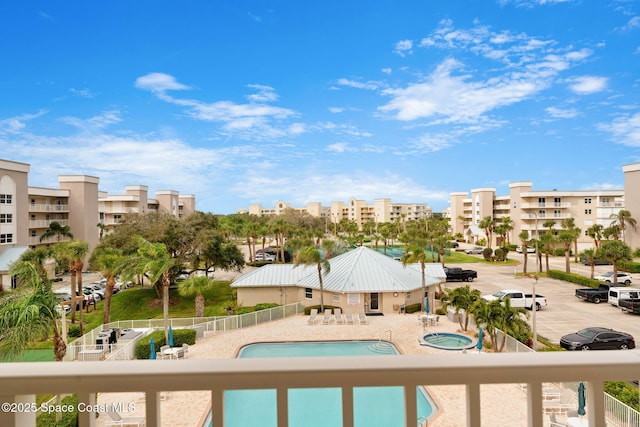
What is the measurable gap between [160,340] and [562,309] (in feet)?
79.2

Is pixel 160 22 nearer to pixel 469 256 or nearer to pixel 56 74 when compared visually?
pixel 56 74

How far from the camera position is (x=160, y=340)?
683 inches

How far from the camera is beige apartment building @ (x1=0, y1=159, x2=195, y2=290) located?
113ft

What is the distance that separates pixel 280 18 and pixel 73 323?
21718 millimetres

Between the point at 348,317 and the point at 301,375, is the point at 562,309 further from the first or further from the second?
the point at 301,375

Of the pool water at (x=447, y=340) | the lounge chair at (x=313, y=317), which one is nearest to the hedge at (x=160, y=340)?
the lounge chair at (x=313, y=317)

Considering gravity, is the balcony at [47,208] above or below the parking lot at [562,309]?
above

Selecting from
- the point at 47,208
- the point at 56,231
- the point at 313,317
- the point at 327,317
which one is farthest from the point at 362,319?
the point at 47,208

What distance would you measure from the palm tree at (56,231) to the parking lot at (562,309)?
4081 cm

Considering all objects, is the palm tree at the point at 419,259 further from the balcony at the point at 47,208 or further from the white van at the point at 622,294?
the balcony at the point at 47,208

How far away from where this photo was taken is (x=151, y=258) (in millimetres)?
20344

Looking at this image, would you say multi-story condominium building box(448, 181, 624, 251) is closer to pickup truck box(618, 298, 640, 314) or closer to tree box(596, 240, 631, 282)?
tree box(596, 240, 631, 282)

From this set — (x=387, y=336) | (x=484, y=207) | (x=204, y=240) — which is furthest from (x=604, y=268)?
(x=204, y=240)

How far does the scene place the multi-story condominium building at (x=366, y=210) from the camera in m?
113
